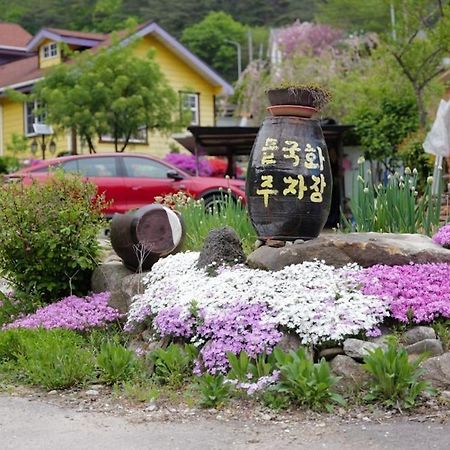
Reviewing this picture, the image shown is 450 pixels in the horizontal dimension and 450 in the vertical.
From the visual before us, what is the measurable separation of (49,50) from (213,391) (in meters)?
27.2

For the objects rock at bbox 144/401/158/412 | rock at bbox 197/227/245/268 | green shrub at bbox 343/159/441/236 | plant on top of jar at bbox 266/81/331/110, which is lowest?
rock at bbox 144/401/158/412

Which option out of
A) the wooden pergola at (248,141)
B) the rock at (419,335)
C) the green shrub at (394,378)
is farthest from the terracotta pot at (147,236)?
the wooden pergola at (248,141)

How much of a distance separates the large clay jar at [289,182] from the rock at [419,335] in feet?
6.43

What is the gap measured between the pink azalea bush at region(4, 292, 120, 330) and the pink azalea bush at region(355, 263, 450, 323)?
245cm

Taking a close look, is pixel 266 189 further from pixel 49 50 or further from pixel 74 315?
pixel 49 50

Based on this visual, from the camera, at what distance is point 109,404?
6.00 m

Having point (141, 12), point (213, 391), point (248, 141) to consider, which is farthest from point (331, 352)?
point (141, 12)

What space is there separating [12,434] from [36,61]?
29.5 meters

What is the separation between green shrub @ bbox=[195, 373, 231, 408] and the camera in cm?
575

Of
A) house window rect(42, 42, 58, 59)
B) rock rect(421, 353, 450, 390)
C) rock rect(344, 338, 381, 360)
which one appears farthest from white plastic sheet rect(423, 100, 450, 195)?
house window rect(42, 42, 58, 59)

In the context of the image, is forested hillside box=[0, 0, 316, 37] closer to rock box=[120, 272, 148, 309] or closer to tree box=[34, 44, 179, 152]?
tree box=[34, 44, 179, 152]

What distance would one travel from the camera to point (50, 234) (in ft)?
28.2

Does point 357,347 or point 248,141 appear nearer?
point 357,347

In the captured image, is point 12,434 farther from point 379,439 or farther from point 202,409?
point 379,439
